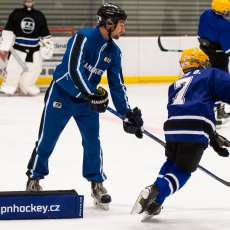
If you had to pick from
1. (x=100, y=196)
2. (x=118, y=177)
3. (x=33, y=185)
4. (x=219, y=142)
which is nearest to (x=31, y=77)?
(x=118, y=177)

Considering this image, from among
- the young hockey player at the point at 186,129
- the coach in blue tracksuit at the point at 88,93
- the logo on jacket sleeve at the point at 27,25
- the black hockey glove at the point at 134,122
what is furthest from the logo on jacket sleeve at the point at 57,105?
the logo on jacket sleeve at the point at 27,25

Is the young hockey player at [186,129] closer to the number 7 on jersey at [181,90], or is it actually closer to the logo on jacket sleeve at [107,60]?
the number 7 on jersey at [181,90]

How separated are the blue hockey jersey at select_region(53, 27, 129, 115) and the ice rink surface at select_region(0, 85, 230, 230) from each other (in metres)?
0.59

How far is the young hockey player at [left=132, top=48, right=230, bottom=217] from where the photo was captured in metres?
3.38

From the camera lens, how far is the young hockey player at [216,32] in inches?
248

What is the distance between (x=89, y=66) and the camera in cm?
370

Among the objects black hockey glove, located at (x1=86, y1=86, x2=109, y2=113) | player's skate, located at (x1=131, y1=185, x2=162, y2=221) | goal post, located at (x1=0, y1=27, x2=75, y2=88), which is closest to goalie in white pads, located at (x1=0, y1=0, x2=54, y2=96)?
goal post, located at (x1=0, y1=27, x2=75, y2=88)

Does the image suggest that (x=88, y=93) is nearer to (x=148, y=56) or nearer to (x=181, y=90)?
(x=181, y=90)

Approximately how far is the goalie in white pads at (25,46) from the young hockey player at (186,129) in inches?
217

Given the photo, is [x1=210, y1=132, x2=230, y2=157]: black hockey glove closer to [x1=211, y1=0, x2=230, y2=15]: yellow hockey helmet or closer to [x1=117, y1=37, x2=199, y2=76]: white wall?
[x1=211, y1=0, x2=230, y2=15]: yellow hockey helmet

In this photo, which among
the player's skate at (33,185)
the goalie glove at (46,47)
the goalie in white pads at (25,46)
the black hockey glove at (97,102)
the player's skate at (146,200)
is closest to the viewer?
the player's skate at (146,200)

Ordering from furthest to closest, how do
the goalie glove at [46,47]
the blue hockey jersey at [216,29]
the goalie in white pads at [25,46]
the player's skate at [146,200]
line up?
the goalie glove at [46,47], the goalie in white pads at [25,46], the blue hockey jersey at [216,29], the player's skate at [146,200]

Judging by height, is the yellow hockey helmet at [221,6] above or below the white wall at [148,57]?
above

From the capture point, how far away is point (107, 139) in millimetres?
6043
